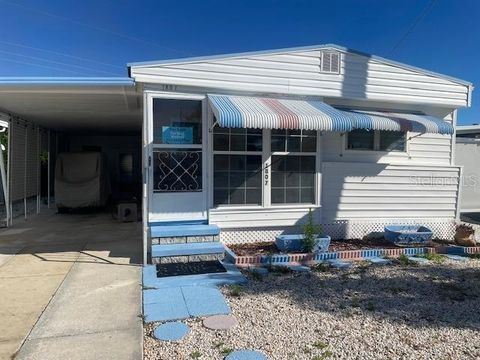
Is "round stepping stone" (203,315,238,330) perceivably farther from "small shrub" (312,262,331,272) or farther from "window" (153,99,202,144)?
"window" (153,99,202,144)

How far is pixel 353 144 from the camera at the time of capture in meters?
7.30

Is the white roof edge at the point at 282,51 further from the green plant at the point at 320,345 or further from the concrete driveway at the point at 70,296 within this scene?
the green plant at the point at 320,345

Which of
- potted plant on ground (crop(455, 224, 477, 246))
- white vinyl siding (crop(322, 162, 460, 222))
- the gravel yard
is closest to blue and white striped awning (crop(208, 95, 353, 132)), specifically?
white vinyl siding (crop(322, 162, 460, 222))

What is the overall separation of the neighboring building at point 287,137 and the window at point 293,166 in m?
0.02

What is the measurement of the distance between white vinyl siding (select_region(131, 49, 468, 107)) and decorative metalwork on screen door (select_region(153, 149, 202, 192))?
3.72 ft

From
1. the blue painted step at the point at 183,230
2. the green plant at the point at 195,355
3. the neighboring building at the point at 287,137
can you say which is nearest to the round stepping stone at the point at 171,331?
the green plant at the point at 195,355

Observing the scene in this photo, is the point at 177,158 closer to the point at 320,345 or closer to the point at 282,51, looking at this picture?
the point at 282,51

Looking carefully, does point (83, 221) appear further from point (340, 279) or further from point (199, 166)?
point (340, 279)

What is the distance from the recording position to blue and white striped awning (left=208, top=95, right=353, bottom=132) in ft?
17.4

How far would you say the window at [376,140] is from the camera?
7.29 meters

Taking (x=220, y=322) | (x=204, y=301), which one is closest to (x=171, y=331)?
(x=220, y=322)

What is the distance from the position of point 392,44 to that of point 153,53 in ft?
41.5

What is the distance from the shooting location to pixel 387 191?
7324 millimetres

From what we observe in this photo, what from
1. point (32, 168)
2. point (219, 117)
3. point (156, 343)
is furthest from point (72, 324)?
point (32, 168)
